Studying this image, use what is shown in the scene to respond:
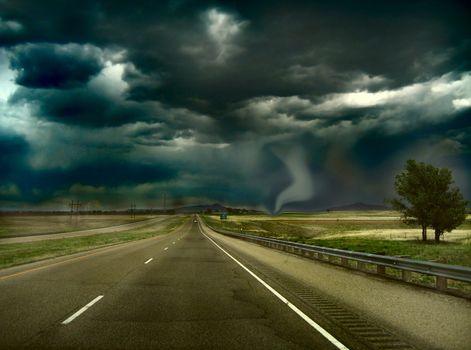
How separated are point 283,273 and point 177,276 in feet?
12.4

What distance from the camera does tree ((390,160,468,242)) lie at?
49219 mm

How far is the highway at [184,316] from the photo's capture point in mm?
5984

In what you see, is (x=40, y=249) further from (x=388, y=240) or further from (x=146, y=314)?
(x=388, y=240)

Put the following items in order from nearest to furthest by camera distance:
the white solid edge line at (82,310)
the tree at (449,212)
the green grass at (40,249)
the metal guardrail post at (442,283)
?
1. the white solid edge line at (82,310)
2. the metal guardrail post at (442,283)
3. the green grass at (40,249)
4. the tree at (449,212)

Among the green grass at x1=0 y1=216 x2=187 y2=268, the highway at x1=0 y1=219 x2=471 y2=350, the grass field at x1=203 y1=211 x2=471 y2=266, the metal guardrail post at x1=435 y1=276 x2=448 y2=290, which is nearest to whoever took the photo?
the highway at x1=0 y1=219 x2=471 y2=350

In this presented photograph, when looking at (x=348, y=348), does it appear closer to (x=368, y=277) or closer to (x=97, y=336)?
(x=97, y=336)

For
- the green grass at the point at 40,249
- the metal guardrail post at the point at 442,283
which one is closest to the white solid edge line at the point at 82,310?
the metal guardrail post at the point at 442,283

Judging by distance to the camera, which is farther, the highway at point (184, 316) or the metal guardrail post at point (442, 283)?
the metal guardrail post at point (442, 283)

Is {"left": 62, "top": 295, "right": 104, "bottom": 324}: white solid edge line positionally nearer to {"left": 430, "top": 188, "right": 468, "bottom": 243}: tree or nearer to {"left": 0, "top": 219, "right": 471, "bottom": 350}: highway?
{"left": 0, "top": 219, "right": 471, "bottom": 350}: highway

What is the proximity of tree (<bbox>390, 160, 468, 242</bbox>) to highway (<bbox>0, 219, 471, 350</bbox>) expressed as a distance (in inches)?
1619

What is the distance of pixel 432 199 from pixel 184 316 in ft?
159

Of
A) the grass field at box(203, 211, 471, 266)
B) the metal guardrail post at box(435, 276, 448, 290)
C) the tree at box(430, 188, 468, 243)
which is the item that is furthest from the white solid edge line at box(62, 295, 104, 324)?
the tree at box(430, 188, 468, 243)

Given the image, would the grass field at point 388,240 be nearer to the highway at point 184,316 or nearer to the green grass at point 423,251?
the green grass at point 423,251

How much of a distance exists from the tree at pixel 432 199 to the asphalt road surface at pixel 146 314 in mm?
42904
